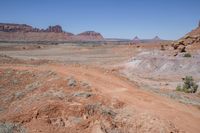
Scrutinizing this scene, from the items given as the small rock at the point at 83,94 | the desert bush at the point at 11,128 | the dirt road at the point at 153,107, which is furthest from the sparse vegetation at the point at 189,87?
the desert bush at the point at 11,128

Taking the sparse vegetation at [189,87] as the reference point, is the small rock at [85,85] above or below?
above

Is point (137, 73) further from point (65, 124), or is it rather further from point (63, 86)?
point (65, 124)


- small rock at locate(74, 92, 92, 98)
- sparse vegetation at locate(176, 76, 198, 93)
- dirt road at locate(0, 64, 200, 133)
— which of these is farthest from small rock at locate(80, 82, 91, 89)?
sparse vegetation at locate(176, 76, 198, 93)

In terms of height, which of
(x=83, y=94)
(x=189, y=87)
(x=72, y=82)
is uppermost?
(x=72, y=82)

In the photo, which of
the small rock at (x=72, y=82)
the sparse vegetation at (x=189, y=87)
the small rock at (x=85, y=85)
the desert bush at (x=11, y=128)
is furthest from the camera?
the sparse vegetation at (x=189, y=87)

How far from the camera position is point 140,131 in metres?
9.22

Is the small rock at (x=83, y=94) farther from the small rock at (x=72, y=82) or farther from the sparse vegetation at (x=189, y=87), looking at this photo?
the sparse vegetation at (x=189, y=87)

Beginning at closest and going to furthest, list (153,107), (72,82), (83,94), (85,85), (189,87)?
(153,107), (83,94), (85,85), (72,82), (189,87)

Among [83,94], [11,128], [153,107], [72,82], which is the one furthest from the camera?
[72,82]

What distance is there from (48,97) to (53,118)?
2.51 m

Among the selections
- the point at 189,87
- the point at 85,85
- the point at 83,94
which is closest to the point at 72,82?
the point at 85,85

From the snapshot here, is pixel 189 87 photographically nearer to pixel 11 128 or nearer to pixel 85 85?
pixel 85 85

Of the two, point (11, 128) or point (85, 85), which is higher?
point (85, 85)

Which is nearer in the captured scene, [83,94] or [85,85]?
[83,94]
